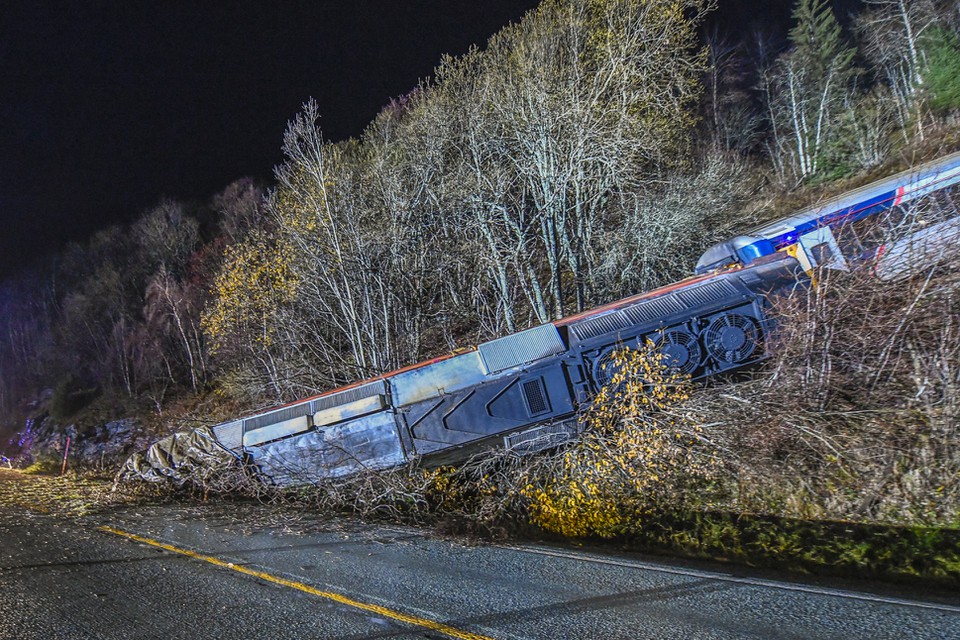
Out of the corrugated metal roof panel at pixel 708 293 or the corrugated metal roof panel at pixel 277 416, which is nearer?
the corrugated metal roof panel at pixel 708 293

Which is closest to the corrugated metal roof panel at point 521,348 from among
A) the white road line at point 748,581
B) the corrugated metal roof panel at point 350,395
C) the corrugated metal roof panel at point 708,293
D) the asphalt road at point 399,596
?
the corrugated metal roof panel at point 350,395

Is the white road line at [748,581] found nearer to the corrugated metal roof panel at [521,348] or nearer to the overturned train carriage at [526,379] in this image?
the overturned train carriage at [526,379]

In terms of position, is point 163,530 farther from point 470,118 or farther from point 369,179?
point 470,118

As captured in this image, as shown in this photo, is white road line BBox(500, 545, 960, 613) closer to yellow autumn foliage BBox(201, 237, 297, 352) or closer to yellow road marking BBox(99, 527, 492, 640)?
yellow road marking BBox(99, 527, 492, 640)

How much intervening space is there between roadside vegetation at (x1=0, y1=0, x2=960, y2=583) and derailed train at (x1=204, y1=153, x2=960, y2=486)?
1.31 feet

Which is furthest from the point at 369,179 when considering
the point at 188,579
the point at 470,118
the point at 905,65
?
the point at 905,65

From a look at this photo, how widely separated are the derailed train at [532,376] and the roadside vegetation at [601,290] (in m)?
0.40

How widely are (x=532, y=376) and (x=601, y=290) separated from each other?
31.8 ft

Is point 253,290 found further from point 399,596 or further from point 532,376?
point 399,596

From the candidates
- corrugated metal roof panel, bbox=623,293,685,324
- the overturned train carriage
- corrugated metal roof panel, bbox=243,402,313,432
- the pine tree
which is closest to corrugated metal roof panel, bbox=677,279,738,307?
the overturned train carriage

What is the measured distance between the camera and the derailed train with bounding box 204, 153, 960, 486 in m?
8.45

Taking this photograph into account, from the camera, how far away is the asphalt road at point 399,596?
13.4 feet

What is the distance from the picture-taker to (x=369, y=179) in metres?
19.0

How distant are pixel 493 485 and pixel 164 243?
3999 cm
